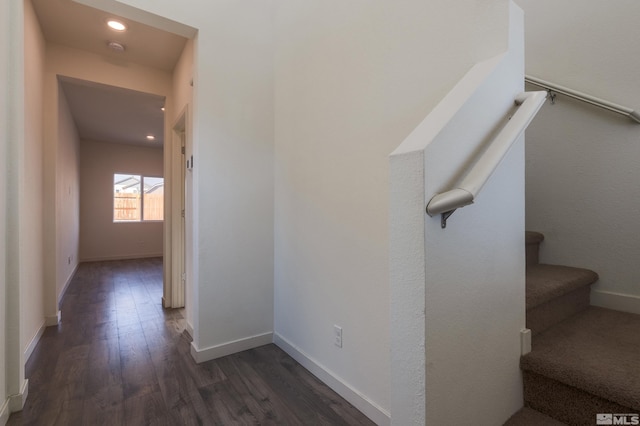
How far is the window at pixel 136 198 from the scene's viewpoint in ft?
23.6

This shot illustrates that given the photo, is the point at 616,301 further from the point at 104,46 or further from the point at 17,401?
the point at 104,46

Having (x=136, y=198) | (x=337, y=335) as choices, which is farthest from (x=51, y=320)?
(x=136, y=198)

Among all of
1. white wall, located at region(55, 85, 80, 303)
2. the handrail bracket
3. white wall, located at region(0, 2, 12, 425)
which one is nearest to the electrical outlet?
the handrail bracket

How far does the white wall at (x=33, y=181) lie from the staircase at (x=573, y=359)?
3117 mm

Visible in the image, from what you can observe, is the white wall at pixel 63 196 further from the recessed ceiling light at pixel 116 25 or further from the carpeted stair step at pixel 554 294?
the carpeted stair step at pixel 554 294

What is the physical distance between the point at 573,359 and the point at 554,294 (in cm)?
36

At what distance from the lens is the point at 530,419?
1.05 m

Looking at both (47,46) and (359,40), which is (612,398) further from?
(47,46)

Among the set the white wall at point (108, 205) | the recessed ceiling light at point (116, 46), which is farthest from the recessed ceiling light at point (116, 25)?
the white wall at point (108, 205)

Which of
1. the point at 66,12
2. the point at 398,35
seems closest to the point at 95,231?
the point at 66,12

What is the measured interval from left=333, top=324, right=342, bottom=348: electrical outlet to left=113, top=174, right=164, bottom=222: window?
24.0ft

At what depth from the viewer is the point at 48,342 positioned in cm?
255

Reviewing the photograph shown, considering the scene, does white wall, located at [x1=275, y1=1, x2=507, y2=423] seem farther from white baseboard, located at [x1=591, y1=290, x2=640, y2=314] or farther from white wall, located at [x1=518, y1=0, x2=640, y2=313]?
white baseboard, located at [x1=591, y1=290, x2=640, y2=314]

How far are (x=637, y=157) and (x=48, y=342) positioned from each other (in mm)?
4476
